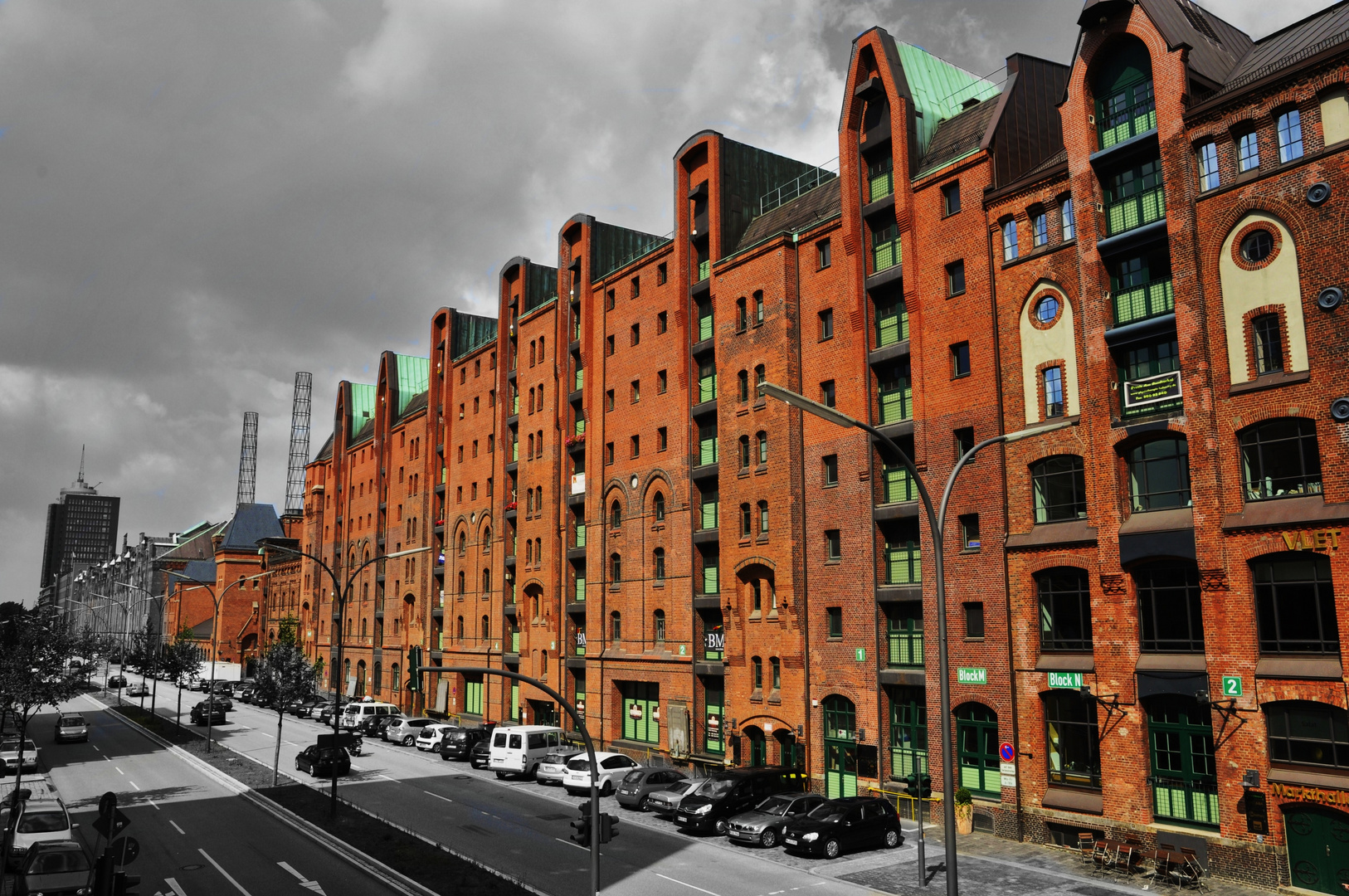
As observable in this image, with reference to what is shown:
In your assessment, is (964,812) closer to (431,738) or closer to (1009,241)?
(1009,241)

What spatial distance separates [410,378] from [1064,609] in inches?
2615

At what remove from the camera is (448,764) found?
46469 mm

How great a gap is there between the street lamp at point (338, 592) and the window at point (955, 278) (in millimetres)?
20394

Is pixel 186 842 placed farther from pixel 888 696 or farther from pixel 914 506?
pixel 914 506

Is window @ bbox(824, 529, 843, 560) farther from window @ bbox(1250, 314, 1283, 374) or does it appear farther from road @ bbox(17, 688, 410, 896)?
road @ bbox(17, 688, 410, 896)

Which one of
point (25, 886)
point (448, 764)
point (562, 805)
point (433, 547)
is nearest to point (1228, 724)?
point (562, 805)

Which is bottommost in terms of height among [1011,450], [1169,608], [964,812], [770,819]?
[964,812]

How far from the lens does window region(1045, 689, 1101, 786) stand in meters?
27.6

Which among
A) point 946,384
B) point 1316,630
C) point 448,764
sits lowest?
point 448,764

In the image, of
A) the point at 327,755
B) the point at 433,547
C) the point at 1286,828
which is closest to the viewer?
the point at 1286,828

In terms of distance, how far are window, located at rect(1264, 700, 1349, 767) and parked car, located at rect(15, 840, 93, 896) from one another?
27.3 metres

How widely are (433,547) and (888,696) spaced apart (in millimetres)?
41535

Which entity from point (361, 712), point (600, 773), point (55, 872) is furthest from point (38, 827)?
point (361, 712)

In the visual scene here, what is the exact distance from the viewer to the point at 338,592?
113 ft
